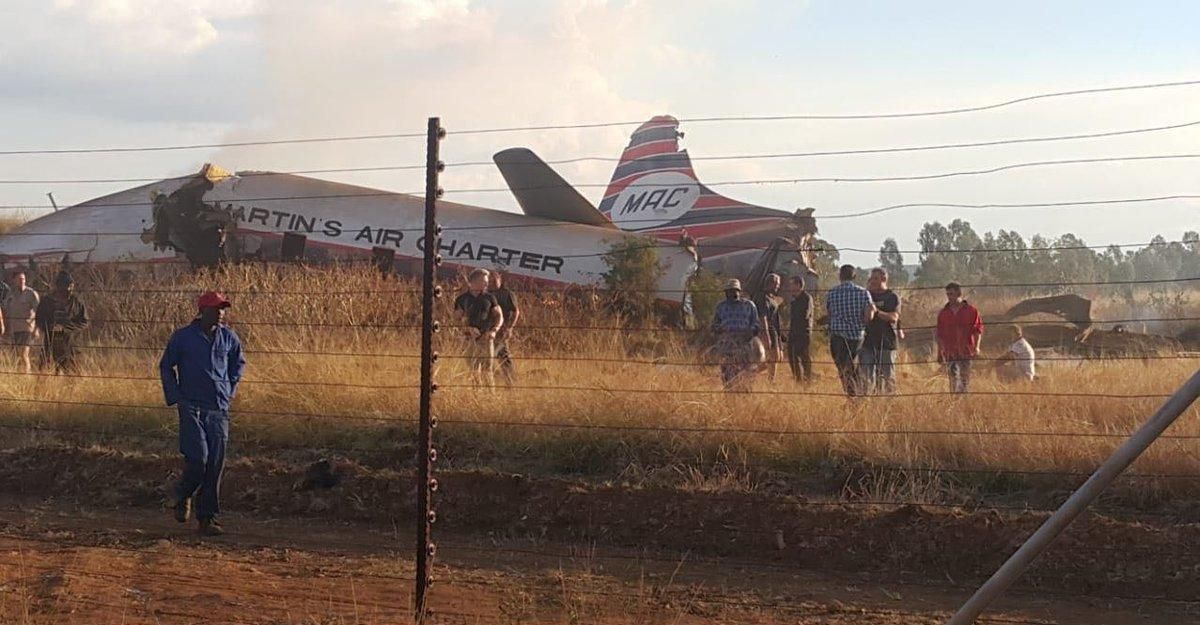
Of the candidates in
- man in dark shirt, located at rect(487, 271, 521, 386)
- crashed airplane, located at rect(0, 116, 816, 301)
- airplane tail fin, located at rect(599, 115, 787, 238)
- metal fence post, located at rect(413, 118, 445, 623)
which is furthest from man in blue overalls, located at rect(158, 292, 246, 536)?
airplane tail fin, located at rect(599, 115, 787, 238)

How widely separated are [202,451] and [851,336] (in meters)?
5.89

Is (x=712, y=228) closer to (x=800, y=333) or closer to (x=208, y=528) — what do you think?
(x=800, y=333)

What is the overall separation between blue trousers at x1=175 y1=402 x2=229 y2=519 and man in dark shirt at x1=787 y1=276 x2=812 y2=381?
16.3ft

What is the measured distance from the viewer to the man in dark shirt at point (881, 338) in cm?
1046

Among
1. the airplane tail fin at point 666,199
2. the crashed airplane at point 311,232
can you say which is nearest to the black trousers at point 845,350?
the crashed airplane at point 311,232

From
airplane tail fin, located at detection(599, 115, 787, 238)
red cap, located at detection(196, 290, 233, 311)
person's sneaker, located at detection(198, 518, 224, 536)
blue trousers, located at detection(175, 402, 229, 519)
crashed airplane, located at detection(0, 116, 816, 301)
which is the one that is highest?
airplane tail fin, located at detection(599, 115, 787, 238)

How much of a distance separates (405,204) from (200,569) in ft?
52.2

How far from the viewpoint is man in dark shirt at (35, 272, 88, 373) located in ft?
42.7

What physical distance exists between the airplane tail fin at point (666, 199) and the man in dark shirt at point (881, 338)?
13603 millimetres

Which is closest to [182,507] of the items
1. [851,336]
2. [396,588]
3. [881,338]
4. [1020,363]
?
[396,588]

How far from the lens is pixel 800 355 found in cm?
1216

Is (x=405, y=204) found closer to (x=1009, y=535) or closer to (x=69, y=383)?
(x=69, y=383)

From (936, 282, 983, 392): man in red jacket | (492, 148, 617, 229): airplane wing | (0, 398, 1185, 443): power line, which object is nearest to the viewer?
(0, 398, 1185, 443): power line

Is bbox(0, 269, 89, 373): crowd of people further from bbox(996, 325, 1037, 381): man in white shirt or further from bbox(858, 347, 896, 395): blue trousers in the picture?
bbox(996, 325, 1037, 381): man in white shirt
